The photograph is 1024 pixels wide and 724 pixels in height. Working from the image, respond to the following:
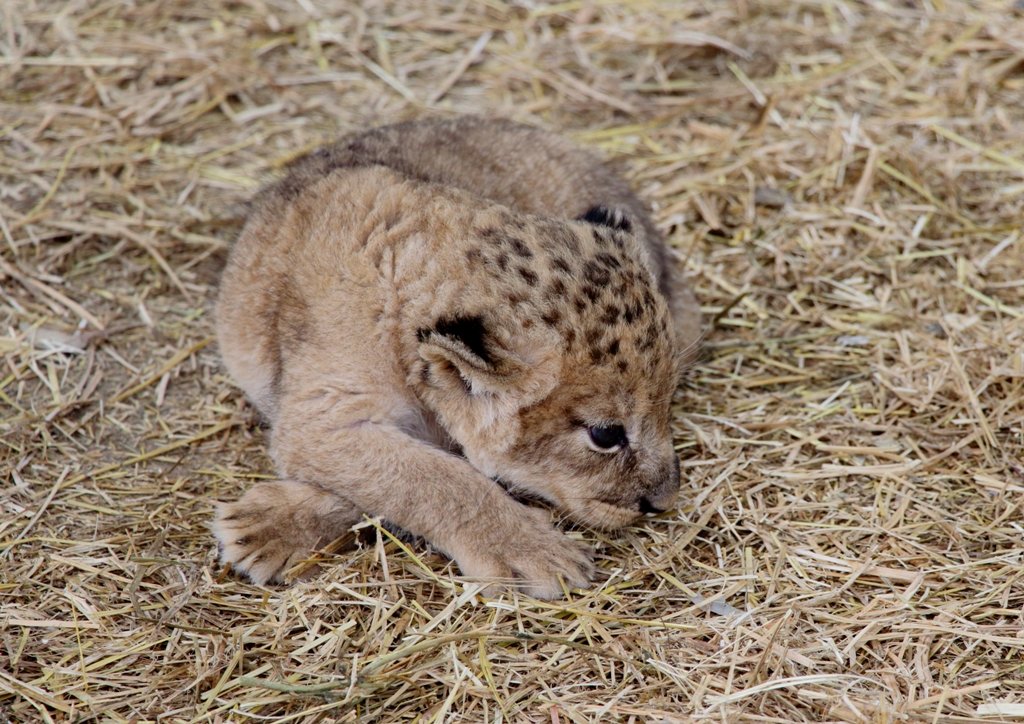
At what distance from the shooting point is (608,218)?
644cm

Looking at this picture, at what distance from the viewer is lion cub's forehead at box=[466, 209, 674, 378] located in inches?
221

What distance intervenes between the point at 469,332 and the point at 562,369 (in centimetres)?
50

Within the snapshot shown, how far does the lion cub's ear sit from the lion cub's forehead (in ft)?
0.41

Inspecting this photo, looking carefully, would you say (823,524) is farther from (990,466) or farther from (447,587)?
(447,587)

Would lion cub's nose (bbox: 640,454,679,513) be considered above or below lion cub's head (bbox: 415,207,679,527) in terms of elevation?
below

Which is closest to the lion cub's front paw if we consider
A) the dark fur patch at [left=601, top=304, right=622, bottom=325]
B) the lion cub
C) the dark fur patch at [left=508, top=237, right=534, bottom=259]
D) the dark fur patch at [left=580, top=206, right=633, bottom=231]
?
the lion cub

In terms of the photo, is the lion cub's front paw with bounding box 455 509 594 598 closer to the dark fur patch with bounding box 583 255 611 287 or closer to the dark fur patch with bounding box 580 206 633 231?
the dark fur patch with bounding box 583 255 611 287

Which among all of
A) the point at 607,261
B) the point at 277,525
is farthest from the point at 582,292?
the point at 277,525

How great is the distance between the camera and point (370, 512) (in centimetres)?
601

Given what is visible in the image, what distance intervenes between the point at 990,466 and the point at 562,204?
3.04m

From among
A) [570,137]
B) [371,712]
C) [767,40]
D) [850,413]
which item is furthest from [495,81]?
[371,712]

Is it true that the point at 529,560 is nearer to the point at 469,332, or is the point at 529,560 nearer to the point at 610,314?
the point at 469,332

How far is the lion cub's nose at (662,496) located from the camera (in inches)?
238

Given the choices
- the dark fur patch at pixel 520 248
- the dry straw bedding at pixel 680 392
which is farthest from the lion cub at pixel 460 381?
the dry straw bedding at pixel 680 392
